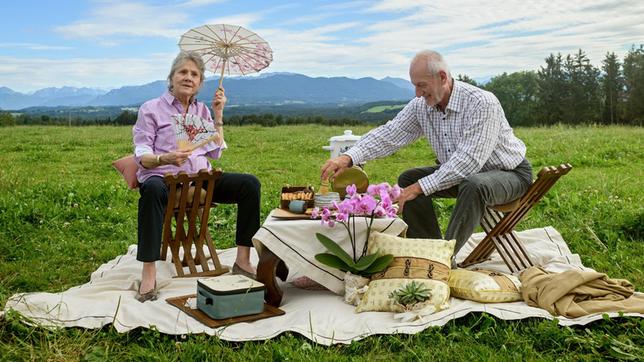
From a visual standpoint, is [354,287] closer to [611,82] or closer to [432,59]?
[432,59]

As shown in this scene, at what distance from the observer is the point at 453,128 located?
5016 mm

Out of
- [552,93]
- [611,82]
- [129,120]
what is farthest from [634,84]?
[129,120]

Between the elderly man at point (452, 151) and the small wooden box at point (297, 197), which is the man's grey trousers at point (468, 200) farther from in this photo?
the small wooden box at point (297, 197)

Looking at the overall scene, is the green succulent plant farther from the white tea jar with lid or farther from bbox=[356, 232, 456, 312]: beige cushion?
the white tea jar with lid

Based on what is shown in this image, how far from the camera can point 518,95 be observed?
7369 centimetres

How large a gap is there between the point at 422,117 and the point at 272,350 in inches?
95.8

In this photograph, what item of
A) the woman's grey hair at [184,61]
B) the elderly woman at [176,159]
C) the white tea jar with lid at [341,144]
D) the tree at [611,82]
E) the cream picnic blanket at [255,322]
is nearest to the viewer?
the cream picnic blanket at [255,322]

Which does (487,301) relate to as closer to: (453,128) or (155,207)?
(453,128)

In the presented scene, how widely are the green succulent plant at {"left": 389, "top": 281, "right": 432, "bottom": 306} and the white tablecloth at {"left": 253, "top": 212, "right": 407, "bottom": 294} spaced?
493 mm

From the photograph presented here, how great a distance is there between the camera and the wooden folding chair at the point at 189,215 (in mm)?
4742

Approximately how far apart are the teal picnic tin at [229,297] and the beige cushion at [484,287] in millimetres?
1174

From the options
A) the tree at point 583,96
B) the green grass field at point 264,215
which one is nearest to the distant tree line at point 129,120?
the green grass field at point 264,215

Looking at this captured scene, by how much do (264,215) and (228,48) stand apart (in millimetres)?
2128

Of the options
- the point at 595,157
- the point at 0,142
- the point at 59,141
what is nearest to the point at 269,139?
the point at 59,141
